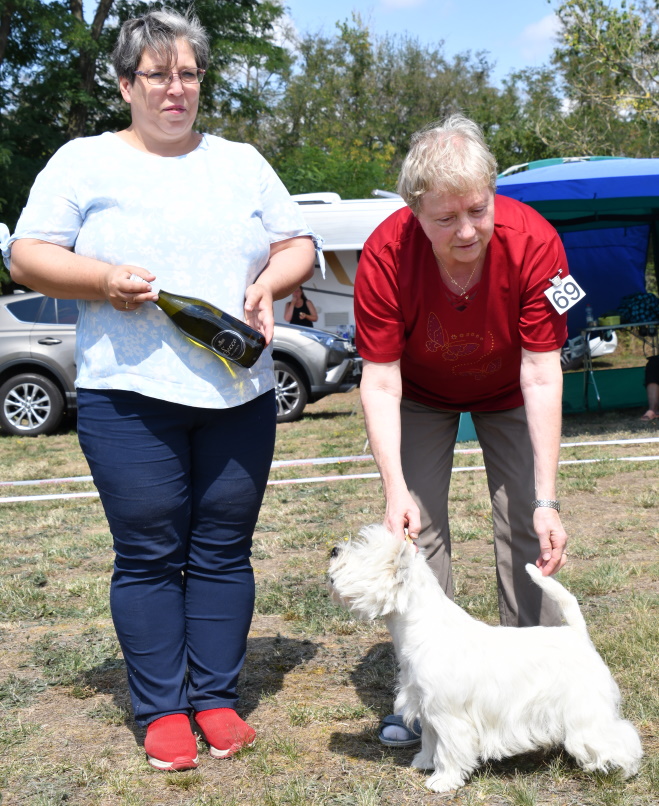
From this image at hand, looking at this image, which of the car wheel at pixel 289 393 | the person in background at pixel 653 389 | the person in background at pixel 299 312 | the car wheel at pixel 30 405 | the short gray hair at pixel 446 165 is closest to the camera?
the short gray hair at pixel 446 165

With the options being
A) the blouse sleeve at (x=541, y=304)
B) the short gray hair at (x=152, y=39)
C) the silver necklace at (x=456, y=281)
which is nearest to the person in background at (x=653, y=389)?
the blouse sleeve at (x=541, y=304)

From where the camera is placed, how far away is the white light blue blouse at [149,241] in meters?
2.56

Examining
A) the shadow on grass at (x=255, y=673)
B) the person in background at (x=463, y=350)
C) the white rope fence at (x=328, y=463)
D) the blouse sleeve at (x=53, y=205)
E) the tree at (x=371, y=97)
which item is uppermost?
the tree at (x=371, y=97)

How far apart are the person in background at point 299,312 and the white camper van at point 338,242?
26cm

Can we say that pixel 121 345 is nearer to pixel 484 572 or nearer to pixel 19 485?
pixel 484 572

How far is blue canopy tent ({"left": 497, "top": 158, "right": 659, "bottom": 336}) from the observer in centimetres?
A: 834

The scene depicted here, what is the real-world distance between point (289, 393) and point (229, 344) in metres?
8.46

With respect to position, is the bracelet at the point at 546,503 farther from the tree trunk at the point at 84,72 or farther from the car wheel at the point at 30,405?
the tree trunk at the point at 84,72

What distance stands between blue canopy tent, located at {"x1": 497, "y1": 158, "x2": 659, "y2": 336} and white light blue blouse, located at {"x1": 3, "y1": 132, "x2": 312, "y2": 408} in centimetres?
616

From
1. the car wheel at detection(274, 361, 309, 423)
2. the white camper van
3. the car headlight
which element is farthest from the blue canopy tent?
the car wheel at detection(274, 361, 309, 423)

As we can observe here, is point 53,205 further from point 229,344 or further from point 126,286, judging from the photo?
point 229,344

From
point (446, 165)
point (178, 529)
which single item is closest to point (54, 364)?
point (178, 529)

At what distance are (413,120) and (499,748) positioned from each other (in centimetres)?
3390

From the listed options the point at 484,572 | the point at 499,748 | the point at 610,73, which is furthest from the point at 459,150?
the point at 610,73
